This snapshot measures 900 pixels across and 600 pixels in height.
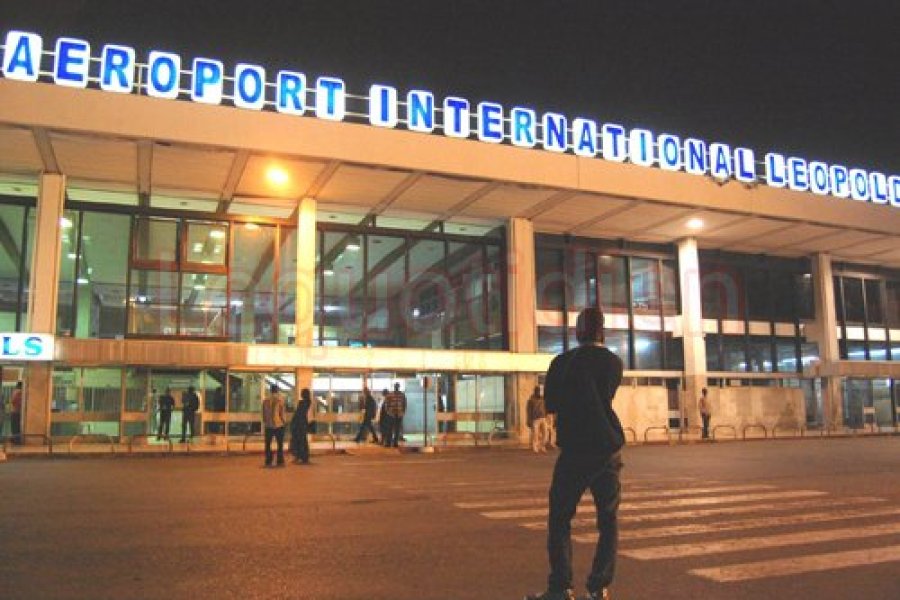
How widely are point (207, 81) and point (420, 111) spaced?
229 inches

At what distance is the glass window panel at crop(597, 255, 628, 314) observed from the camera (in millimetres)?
30656

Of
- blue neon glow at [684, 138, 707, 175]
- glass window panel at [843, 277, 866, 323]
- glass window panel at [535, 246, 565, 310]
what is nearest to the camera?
blue neon glow at [684, 138, 707, 175]

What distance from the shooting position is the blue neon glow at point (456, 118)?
23250 millimetres

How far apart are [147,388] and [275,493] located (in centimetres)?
1394

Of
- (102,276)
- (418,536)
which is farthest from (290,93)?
(418,536)

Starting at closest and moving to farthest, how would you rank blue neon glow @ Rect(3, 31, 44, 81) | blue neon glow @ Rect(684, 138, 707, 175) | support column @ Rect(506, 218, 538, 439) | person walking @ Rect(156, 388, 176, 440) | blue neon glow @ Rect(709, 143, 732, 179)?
blue neon glow @ Rect(3, 31, 44, 81), person walking @ Rect(156, 388, 176, 440), blue neon glow @ Rect(684, 138, 707, 175), blue neon glow @ Rect(709, 143, 732, 179), support column @ Rect(506, 218, 538, 439)

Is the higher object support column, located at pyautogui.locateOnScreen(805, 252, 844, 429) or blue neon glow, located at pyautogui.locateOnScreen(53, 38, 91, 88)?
blue neon glow, located at pyautogui.locateOnScreen(53, 38, 91, 88)

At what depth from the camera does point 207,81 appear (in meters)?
20.8

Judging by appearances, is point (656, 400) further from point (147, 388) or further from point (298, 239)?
point (147, 388)

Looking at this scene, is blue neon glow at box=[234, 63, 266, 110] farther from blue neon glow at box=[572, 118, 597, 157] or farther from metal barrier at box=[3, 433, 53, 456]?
metal barrier at box=[3, 433, 53, 456]

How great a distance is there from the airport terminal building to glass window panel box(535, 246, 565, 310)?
3.6 inches

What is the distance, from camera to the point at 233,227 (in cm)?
2572

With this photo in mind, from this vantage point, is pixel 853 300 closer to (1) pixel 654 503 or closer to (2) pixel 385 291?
(2) pixel 385 291

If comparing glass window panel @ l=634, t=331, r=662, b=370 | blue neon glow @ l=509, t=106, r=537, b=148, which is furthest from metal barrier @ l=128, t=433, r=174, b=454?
glass window panel @ l=634, t=331, r=662, b=370
